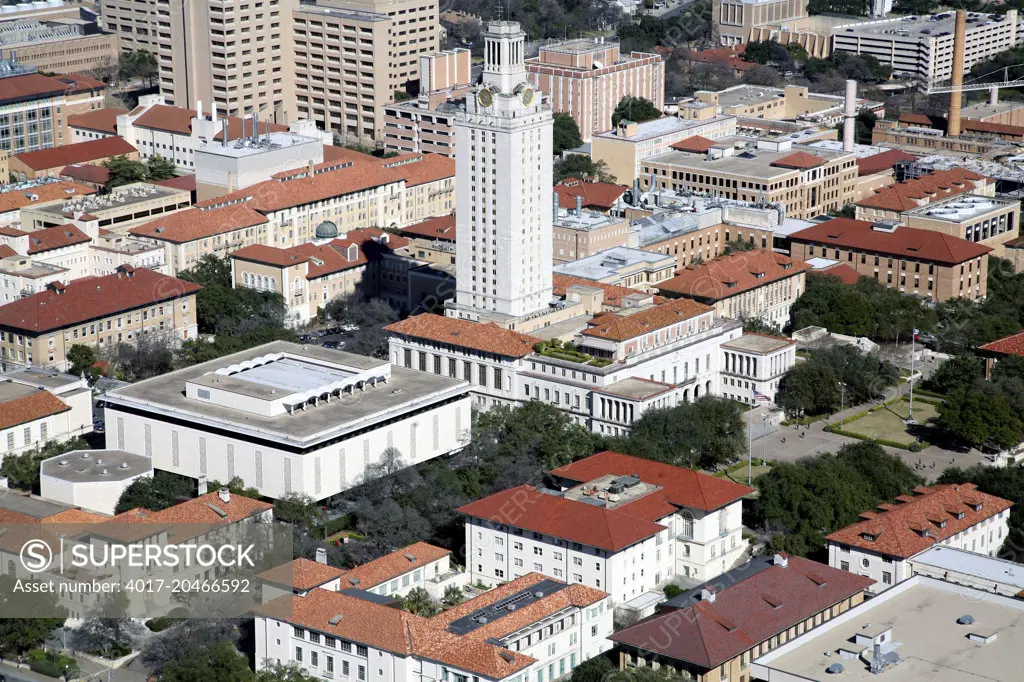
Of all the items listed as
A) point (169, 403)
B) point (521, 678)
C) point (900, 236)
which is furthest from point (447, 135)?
point (521, 678)

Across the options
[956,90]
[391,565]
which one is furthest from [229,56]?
[391,565]

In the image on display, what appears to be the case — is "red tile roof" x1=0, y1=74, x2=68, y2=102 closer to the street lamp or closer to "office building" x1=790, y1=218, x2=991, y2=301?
"office building" x1=790, y1=218, x2=991, y2=301

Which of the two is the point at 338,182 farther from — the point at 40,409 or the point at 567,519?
the point at 567,519

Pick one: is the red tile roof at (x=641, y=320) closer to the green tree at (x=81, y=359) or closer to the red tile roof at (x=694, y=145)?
the green tree at (x=81, y=359)

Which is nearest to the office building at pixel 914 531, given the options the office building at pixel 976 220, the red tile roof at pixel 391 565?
the red tile roof at pixel 391 565

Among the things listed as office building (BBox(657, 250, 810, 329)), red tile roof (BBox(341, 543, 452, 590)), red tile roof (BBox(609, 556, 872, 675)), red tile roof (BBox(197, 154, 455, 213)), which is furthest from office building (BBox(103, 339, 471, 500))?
red tile roof (BBox(197, 154, 455, 213))

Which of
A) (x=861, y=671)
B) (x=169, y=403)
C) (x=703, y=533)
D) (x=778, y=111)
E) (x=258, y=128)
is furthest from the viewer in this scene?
(x=778, y=111)

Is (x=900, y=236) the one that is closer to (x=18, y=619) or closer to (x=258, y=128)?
(x=258, y=128)
